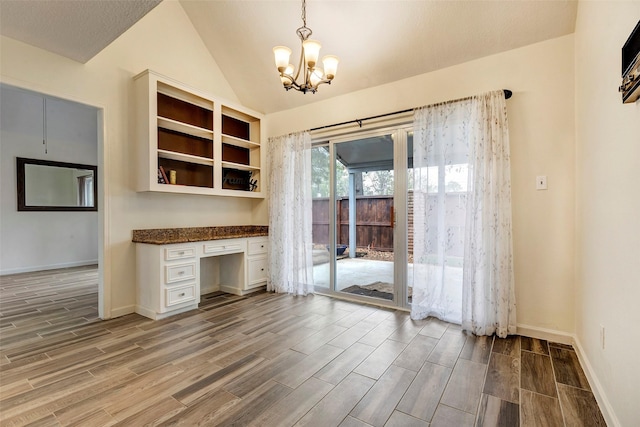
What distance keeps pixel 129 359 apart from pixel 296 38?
11.5 feet

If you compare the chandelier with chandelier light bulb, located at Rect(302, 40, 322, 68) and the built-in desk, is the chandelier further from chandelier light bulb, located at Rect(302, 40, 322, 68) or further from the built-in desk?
the built-in desk

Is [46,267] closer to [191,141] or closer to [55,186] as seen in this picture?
[55,186]

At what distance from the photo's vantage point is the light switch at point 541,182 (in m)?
2.62

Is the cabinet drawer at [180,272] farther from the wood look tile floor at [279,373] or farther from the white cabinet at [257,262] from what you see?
the white cabinet at [257,262]

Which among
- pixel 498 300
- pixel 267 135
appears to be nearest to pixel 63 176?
pixel 267 135

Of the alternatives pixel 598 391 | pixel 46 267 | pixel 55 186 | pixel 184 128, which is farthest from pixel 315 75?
pixel 46 267

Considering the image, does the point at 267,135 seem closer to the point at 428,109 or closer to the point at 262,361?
the point at 428,109

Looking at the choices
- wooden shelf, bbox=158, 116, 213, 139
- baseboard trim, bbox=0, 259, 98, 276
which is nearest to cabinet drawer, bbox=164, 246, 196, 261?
wooden shelf, bbox=158, 116, 213, 139

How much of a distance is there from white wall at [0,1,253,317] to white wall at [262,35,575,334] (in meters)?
3.56

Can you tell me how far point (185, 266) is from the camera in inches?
131

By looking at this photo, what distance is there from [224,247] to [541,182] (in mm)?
3495

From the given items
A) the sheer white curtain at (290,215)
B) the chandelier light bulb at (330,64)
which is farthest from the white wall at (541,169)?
the sheer white curtain at (290,215)

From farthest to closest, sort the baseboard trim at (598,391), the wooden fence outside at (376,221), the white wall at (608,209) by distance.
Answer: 1. the wooden fence outside at (376,221)
2. the baseboard trim at (598,391)
3. the white wall at (608,209)

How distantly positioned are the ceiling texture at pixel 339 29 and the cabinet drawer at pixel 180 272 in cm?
225
